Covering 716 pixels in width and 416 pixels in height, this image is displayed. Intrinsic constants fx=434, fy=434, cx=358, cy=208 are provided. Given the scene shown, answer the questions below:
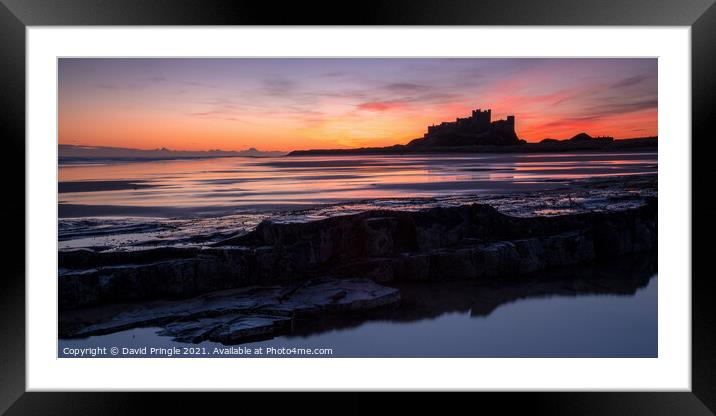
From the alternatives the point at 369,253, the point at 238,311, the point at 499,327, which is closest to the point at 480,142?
the point at 369,253

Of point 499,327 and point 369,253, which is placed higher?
point 369,253

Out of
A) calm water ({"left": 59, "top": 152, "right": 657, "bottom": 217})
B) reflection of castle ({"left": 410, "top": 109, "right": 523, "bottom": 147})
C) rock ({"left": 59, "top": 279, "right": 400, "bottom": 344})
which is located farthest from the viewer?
reflection of castle ({"left": 410, "top": 109, "right": 523, "bottom": 147})

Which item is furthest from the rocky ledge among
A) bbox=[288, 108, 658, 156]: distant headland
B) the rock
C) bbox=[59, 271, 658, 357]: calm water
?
bbox=[288, 108, 658, 156]: distant headland

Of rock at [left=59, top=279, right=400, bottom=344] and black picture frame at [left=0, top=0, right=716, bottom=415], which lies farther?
rock at [left=59, top=279, right=400, bottom=344]

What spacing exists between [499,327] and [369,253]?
3.38 feet

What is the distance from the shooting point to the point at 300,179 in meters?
3.35

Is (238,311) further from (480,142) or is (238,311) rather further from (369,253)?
(480,142)

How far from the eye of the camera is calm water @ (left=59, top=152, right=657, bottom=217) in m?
3.06

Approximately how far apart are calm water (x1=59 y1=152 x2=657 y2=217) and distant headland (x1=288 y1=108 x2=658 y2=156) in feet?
0.19

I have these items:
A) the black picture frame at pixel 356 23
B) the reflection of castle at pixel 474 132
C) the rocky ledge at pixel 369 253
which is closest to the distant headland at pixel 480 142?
the reflection of castle at pixel 474 132

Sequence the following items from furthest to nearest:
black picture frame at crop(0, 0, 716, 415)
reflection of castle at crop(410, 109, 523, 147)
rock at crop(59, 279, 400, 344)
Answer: reflection of castle at crop(410, 109, 523, 147)
rock at crop(59, 279, 400, 344)
black picture frame at crop(0, 0, 716, 415)

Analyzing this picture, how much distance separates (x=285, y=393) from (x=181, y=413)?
0.60m

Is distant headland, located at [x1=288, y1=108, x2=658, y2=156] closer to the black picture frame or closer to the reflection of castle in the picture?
the reflection of castle

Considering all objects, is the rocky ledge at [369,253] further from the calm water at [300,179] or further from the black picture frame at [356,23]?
the black picture frame at [356,23]
